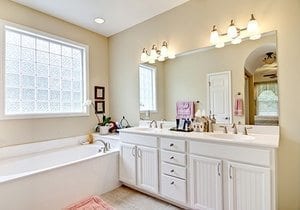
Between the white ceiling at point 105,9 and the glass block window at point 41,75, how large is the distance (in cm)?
43

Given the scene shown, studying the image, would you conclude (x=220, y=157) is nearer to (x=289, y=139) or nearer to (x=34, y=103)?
(x=289, y=139)

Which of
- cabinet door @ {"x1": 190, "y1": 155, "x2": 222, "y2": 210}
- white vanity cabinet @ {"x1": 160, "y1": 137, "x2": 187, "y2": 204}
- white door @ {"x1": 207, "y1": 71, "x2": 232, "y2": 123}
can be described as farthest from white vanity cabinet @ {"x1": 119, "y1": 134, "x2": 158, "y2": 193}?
white door @ {"x1": 207, "y1": 71, "x2": 232, "y2": 123}

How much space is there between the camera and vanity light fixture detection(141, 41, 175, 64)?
114 inches

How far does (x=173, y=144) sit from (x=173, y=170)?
0.31m

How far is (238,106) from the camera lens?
2260mm

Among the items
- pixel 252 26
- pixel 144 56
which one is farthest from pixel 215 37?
pixel 144 56

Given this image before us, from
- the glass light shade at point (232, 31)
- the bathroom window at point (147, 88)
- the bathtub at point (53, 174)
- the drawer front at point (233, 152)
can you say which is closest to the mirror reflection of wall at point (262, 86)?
the glass light shade at point (232, 31)

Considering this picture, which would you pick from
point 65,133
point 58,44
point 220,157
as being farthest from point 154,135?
point 58,44

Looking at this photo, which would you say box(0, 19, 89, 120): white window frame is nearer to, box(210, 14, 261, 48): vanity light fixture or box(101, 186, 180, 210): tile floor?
box(101, 186, 180, 210): tile floor

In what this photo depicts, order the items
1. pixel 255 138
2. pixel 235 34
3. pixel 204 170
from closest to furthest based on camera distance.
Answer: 1. pixel 255 138
2. pixel 204 170
3. pixel 235 34

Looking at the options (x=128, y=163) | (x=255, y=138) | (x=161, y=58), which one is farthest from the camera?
(x=161, y=58)

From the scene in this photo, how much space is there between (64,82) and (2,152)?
1.38 m

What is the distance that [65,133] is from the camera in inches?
128

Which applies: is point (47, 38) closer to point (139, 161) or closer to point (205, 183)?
point (139, 161)
